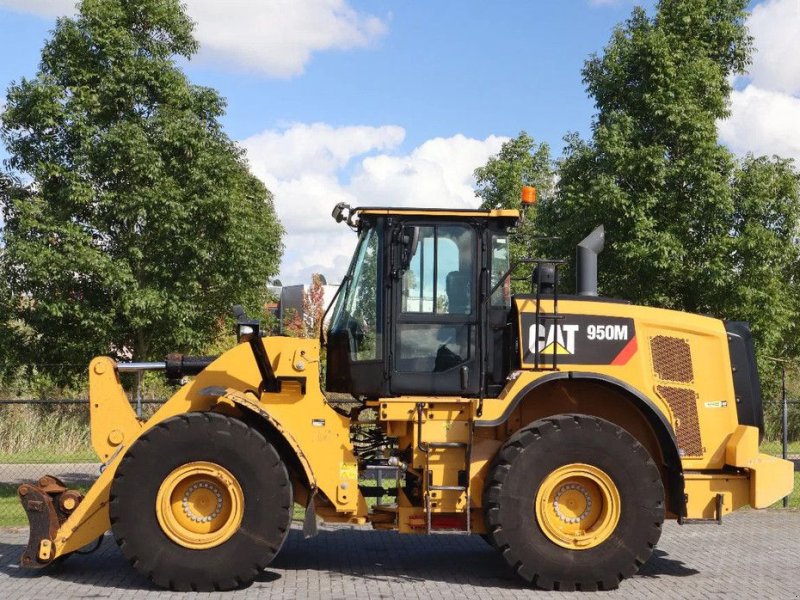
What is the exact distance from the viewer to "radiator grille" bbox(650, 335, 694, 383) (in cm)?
877

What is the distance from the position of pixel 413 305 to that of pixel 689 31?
31.5 feet

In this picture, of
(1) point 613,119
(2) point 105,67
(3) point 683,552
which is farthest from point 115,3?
(3) point 683,552

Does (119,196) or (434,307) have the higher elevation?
(119,196)

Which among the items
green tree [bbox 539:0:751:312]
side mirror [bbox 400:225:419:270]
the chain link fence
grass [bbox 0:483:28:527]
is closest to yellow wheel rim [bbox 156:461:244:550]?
side mirror [bbox 400:225:419:270]

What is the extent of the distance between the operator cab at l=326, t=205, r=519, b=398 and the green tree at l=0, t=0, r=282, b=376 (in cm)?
622

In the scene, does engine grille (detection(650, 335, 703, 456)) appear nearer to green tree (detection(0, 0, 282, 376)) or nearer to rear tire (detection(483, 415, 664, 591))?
rear tire (detection(483, 415, 664, 591))

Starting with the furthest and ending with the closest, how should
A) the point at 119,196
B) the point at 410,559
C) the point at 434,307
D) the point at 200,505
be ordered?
the point at 119,196, the point at 410,559, the point at 434,307, the point at 200,505

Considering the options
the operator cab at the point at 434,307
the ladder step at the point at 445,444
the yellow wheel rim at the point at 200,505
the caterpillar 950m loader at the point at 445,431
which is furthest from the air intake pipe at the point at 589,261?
the yellow wheel rim at the point at 200,505

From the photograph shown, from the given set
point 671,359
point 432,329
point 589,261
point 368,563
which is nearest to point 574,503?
point 671,359

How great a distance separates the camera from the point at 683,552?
10148 mm

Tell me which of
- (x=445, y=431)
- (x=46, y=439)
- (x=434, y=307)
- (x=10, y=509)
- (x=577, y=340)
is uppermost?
(x=434, y=307)

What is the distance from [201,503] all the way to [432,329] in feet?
7.43

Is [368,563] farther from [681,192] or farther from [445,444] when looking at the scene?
[681,192]

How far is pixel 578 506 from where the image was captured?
845 cm
